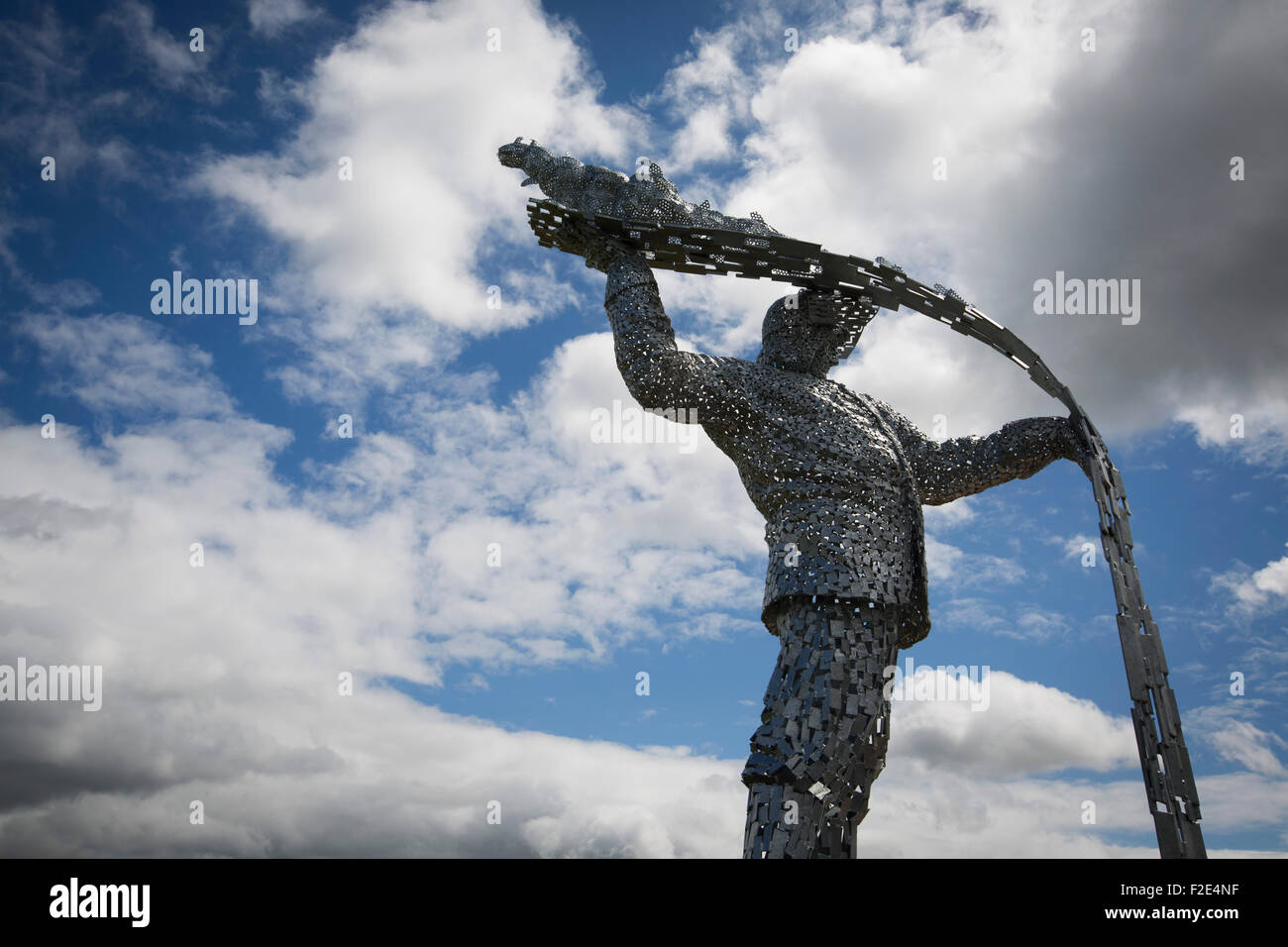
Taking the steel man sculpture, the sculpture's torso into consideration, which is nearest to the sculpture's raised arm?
the steel man sculpture

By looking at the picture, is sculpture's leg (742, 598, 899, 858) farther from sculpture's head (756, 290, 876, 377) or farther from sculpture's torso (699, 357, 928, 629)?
sculpture's head (756, 290, 876, 377)

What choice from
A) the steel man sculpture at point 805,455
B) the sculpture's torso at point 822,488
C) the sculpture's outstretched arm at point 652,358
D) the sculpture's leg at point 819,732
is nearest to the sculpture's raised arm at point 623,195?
the steel man sculpture at point 805,455

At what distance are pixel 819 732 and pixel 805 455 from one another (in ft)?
5.21

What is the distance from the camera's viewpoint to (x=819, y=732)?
5.34 metres

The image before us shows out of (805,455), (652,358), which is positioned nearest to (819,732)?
(805,455)

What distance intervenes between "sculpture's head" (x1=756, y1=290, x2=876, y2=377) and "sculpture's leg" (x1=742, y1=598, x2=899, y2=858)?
1708mm

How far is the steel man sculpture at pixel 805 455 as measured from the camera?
5.37m

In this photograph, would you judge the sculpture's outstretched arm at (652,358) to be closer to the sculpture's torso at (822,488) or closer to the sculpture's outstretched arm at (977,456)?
the sculpture's torso at (822,488)

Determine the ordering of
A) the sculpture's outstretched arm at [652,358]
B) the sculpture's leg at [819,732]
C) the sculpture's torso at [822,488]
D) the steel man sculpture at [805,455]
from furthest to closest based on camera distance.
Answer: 1. the sculpture's outstretched arm at [652,358]
2. the sculpture's torso at [822,488]
3. the steel man sculpture at [805,455]
4. the sculpture's leg at [819,732]

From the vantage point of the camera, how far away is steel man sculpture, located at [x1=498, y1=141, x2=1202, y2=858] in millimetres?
5371
